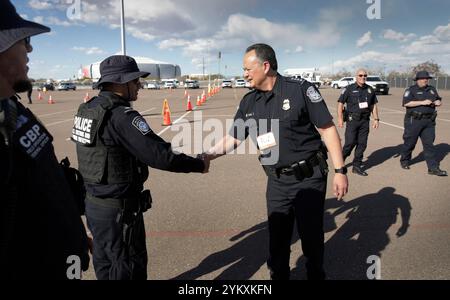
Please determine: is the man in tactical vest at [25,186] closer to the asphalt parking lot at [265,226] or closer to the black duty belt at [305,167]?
the black duty belt at [305,167]

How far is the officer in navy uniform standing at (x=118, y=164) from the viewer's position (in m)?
2.16

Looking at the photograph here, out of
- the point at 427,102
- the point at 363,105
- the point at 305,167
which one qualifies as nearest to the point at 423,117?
the point at 427,102

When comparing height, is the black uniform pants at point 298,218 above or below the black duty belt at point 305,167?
below

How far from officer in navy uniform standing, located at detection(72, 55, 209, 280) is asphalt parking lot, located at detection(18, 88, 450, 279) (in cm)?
93

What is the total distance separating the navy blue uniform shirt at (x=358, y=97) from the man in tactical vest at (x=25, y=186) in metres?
6.29

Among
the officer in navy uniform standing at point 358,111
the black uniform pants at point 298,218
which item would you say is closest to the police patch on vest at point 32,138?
the black uniform pants at point 298,218

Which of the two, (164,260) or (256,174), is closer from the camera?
(164,260)

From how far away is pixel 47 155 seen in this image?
1253 millimetres

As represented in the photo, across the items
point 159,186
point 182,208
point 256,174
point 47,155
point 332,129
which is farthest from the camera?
point 256,174

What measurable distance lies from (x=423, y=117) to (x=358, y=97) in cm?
124
